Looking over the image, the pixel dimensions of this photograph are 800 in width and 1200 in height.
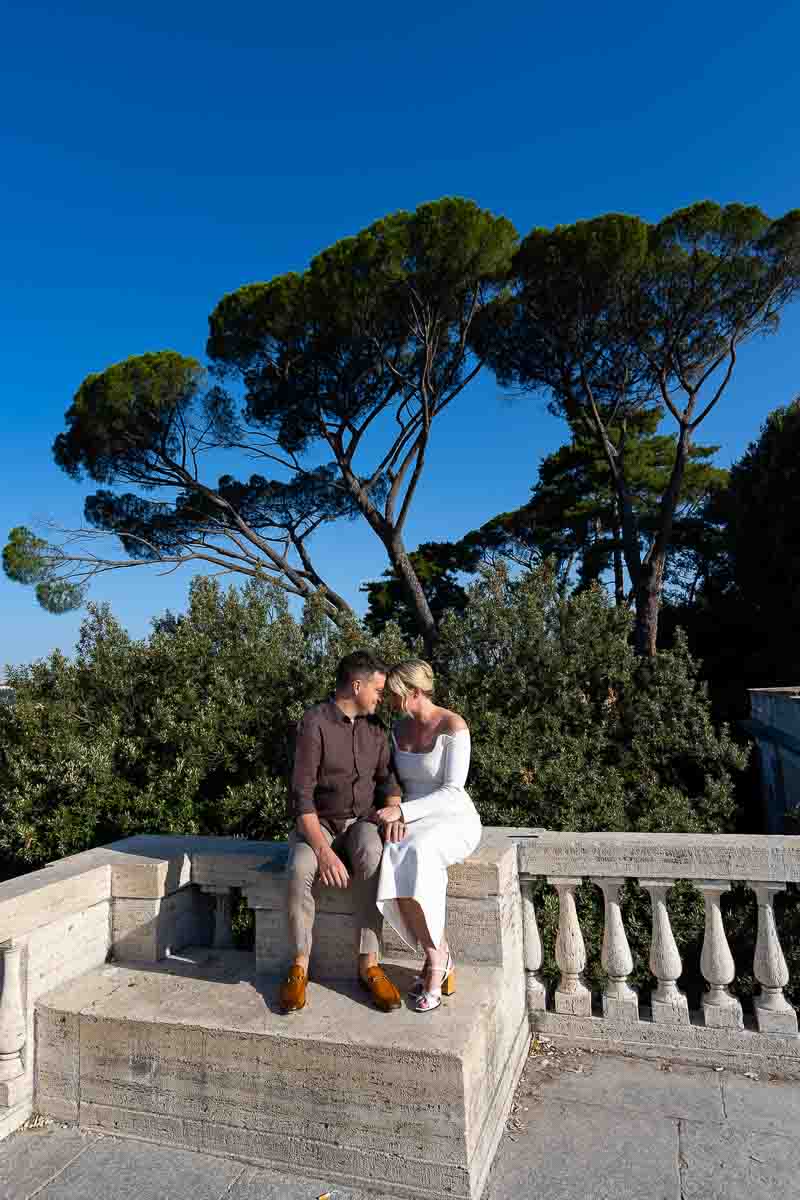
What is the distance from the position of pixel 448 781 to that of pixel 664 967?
99 cm

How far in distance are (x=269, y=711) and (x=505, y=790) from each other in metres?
1.85

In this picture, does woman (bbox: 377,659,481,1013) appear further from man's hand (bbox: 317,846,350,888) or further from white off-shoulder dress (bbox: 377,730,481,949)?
man's hand (bbox: 317,846,350,888)

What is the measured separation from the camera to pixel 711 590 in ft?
55.0

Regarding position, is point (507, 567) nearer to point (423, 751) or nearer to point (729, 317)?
point (423, 751)

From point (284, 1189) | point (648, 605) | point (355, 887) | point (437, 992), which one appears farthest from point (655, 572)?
point (284, 1189)

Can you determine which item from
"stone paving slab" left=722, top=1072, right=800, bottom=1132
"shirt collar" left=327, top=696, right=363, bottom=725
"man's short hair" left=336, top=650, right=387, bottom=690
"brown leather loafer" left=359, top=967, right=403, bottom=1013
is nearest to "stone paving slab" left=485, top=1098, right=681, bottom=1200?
"stone paving slab" left=722, top=1072, right=800, bottom=1132

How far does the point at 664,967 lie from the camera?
2570mm

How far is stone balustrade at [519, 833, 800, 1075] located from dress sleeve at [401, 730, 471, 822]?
443 mm

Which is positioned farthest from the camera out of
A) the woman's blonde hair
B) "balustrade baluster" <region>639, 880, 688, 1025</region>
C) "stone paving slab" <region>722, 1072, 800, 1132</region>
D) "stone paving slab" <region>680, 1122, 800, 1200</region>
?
the woman's blonde hair

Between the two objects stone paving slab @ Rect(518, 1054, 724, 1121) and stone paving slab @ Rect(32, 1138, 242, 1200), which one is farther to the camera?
stone paving slab @ Rect(518, 1054, 724, 1121)

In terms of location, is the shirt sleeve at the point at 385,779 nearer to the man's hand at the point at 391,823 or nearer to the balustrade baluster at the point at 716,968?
the man's hand at the point at 391,823

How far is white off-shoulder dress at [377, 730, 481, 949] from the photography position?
2227mm

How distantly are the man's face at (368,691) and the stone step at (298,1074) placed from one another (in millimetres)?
847

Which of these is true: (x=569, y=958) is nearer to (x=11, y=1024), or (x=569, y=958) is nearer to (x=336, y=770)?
(x=336, y=770)
